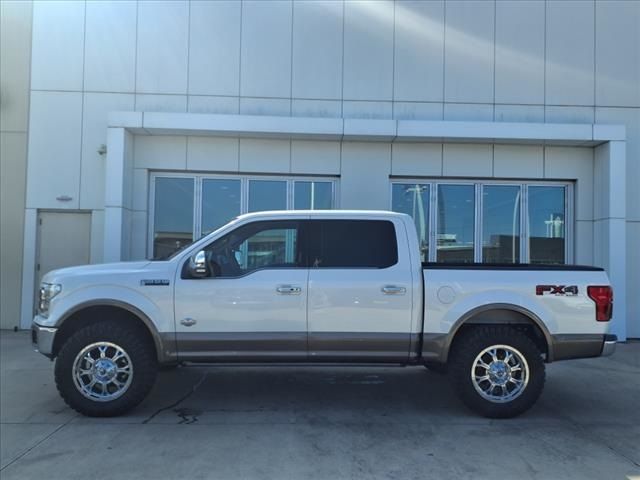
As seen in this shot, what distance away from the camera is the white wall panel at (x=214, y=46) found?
1073 cm

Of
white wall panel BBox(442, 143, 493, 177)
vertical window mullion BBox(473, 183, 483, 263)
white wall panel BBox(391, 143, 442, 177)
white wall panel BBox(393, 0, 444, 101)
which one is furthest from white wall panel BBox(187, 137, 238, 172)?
vertical window mullion BBox(473, 183, 483, 263)

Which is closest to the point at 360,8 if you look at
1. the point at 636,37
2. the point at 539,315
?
the point at 636,37

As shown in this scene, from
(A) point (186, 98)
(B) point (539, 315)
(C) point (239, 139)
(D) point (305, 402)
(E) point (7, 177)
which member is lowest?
(D) point (305, 402)

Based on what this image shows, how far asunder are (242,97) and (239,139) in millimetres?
826

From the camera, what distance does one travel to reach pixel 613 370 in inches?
325

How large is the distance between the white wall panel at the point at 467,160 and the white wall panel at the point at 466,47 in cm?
97

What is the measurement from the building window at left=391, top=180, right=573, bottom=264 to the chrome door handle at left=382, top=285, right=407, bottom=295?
223 inches

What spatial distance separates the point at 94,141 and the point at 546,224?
30.8ft

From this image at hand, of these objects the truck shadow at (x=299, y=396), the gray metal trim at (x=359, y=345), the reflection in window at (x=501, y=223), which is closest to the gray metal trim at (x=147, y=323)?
the truck shadow at (x=299, y=396)

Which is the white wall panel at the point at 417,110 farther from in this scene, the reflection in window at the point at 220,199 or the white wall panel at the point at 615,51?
the reflection in window at the point at 220,199

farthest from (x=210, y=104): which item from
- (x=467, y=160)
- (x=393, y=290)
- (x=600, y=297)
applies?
(x=600, y=297)

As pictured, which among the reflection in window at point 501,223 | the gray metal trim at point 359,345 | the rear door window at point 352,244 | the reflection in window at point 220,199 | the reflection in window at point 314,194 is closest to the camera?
the gray metal trim at point 359,345

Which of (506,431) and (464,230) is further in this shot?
(464,230)

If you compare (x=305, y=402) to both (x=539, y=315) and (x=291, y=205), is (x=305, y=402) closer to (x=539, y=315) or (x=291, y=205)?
(x=539, y=315)
